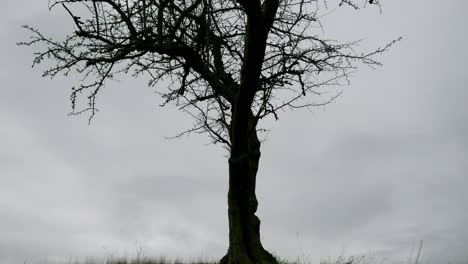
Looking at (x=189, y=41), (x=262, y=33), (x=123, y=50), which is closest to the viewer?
(x=262, y=33)

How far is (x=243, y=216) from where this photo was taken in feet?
30.2

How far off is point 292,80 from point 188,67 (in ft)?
5.63

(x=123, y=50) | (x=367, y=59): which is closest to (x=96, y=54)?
(x=123, y=50)

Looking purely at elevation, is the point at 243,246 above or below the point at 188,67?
below

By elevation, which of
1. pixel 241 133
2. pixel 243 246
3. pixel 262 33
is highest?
pixel 262 33

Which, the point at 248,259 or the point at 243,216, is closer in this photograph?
the point at 248,259

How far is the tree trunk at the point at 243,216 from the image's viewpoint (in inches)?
348

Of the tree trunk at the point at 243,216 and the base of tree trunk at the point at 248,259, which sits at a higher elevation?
the tree trunk at the point at 243,216

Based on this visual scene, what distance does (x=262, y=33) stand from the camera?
734 cm

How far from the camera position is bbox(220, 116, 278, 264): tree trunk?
884cm

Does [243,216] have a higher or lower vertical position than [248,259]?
higher

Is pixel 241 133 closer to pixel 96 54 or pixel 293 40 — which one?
pixel 293 40

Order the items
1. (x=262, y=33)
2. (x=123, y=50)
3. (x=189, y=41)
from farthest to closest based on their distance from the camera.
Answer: (x=189, y=41) < (x=123, y=50) < (x=262, y=33)

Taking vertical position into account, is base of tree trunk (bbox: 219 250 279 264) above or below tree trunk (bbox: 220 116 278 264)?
below
